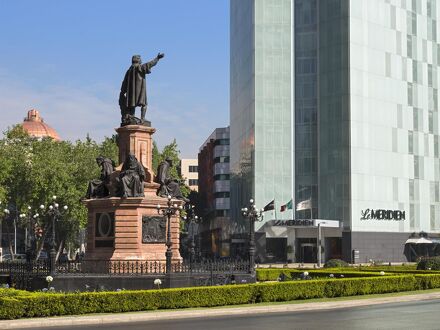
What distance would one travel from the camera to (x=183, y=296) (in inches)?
1313

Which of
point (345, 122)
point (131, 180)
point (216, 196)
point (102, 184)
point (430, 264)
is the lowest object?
point (430, 264)

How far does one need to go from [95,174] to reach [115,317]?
56.1 meters

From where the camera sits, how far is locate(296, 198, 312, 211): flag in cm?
10165

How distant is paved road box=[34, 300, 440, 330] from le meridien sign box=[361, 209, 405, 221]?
69203 millimetres

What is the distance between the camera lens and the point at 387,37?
350 ft

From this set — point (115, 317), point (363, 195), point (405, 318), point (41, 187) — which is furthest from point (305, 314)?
point (363, 195)

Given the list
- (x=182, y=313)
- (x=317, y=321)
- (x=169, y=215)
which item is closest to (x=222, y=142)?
(x=169, y=215)

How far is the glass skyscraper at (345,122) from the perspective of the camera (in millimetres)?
102500

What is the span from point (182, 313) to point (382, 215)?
76.8 m

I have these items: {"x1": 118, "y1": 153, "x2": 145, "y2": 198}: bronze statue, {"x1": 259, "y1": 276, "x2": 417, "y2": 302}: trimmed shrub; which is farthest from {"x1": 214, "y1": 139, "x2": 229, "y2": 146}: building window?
{"x1": 118, "y1": 153, "x2": 145, "y2": 198}: bronze statue

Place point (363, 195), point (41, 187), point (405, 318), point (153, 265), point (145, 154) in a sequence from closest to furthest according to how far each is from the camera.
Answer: point (405, 318) → point (153, 265) → point (145, 154) → point (41, 187) → point (363, 195)

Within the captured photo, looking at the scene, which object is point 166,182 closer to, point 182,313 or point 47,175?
point 182,313

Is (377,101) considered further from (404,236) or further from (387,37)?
(404,236)

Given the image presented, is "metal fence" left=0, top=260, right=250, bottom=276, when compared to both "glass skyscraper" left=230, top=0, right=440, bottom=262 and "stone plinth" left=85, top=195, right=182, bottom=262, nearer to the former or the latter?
"stone plinth" left=85, top=195, right=182, bottom=262
